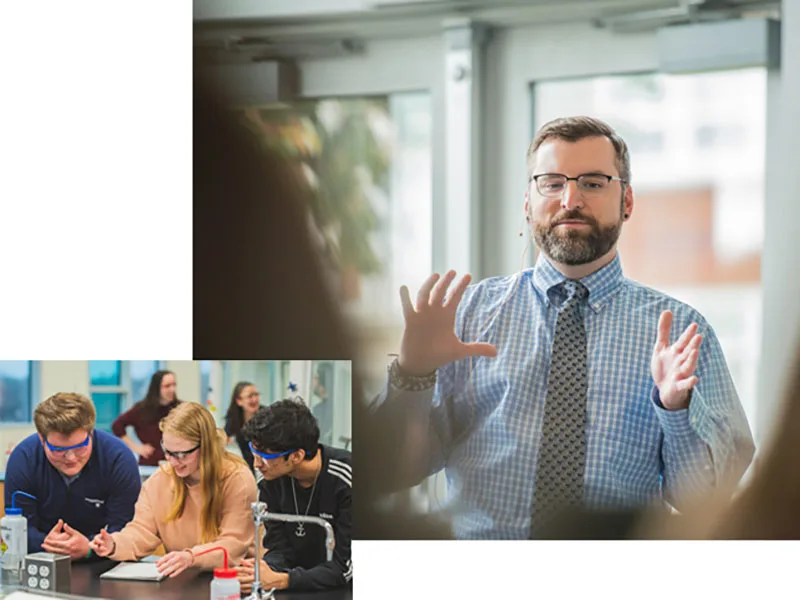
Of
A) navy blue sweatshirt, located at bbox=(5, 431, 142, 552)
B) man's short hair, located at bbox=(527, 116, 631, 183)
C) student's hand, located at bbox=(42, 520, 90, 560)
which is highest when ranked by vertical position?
man's short hair, located at bbox=(527, 116, 631, 183)

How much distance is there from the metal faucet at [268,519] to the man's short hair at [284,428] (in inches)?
5.1

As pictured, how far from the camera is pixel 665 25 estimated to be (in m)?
2.85

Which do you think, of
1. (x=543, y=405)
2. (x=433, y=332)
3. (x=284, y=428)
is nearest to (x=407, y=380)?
(x=433, y=332)

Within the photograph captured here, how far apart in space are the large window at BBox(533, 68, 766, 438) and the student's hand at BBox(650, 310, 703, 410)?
0.08 m

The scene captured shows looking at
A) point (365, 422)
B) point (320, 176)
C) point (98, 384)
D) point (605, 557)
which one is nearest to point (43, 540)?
point (98, 384)

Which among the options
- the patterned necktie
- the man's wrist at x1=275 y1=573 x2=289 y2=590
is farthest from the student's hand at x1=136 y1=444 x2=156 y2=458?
the patterned necktie

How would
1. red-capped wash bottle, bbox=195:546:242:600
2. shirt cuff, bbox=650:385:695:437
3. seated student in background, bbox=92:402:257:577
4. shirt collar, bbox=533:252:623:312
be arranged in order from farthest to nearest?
shirt collar, bbox=533:252:623:312, shirt cuff, bbox=650:385:695:437, seated student in background, bbox=92:402:257:577, red-capped wash bottle, bbox=195:546:242:600

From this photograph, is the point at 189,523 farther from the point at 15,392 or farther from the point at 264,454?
the point at 15,392

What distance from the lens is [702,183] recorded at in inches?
114

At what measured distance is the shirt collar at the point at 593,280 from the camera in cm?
285

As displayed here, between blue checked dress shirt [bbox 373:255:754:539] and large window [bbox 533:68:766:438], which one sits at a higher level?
large window [bbox 533:68:766:438]

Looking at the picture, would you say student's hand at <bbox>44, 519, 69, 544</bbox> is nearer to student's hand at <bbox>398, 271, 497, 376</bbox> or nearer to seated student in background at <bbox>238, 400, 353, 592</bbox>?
seated student in background at <bbox>238, 400, 353, 592</bbox>

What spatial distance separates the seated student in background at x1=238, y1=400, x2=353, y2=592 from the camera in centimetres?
221

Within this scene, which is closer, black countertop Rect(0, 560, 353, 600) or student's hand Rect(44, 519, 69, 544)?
black countertop Rect(0, 560, 353, 600)
